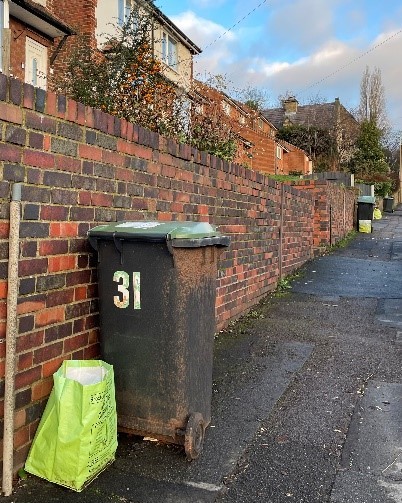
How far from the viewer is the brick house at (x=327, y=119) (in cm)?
3544

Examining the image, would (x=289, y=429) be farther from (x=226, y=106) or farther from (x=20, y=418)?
(x=226, y=106)

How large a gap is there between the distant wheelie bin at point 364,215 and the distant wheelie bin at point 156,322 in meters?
14.8

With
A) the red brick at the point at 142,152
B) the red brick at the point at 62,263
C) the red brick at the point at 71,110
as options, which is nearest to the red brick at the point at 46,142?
the red brick at the point at 71,110

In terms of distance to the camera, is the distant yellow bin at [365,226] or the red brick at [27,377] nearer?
the red brick at [27,377]

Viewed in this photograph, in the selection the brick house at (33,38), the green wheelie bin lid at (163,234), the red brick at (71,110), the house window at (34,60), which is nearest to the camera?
the green wheelie bin lid at (163,234)

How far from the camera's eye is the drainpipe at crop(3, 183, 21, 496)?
87.4 inches

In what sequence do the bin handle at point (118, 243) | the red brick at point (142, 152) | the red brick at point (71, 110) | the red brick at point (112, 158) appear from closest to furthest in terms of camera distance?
the bin handle at point (118, 243), the red brick at point (71, 110), the red brick at point (112, 158), the red brick at point (142, 152)

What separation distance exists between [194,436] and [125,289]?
84 centimetres

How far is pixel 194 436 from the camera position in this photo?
255 centimetres

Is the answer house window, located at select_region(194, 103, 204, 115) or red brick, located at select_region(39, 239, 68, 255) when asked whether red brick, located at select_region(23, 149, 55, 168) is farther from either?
house window, located at select_region(194, 103, 204, 115)

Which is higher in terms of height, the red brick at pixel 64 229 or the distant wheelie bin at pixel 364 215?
the distant wheelie bin at pixel 364 215

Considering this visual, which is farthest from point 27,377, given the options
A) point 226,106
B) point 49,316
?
point 226,106

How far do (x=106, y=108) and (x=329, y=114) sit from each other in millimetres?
37355

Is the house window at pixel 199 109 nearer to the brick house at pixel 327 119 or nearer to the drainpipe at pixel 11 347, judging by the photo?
the drainpipe at pixel 11 347
